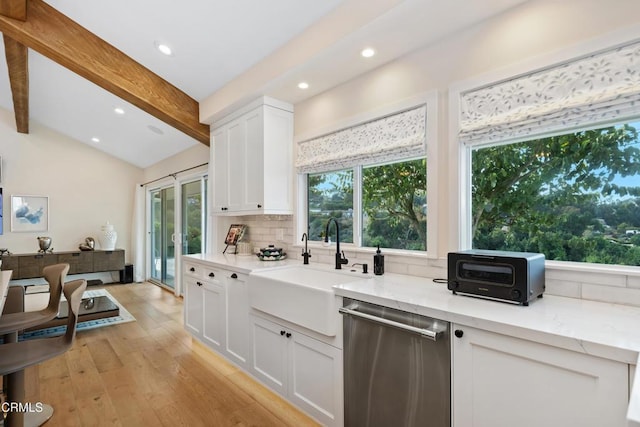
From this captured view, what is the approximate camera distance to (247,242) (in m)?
3.79

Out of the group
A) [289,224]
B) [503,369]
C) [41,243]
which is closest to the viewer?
[503,369]

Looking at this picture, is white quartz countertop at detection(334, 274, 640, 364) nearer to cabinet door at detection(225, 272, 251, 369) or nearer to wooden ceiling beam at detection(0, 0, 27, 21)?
cabinet door at detection(225, 272, 251, 369)

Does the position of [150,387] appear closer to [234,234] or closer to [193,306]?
[193,306]

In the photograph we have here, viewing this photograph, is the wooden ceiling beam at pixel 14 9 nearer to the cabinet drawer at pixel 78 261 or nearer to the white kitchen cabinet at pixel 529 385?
the white kitchen cabinet at pixel 529 385

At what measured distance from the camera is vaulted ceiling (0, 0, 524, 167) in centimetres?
203

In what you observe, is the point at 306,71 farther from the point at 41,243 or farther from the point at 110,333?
the point at 41,243

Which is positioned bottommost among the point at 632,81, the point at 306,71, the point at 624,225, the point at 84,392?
the point at 84,392

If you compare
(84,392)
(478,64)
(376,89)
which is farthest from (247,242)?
(478,64)

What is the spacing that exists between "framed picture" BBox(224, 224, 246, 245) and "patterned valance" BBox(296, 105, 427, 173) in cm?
113

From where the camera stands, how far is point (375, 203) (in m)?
2.67

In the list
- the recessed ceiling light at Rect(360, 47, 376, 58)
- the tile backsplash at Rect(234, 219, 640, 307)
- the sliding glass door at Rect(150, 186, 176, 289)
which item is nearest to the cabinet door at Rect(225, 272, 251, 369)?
the tile backsplash at Rect(234, 219, 640, 307)

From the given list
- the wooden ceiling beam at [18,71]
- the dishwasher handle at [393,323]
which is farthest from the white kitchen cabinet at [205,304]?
the wooden ceiling beam at [18,71]

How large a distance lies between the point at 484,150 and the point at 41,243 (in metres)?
7.32

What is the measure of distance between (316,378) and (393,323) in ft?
2.49
